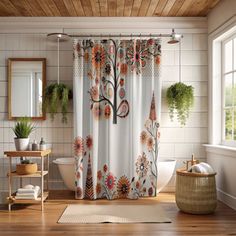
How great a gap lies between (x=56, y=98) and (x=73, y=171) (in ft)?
3.39

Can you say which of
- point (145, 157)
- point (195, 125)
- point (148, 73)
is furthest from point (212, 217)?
point (148, 73)

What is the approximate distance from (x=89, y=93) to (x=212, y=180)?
199 cm

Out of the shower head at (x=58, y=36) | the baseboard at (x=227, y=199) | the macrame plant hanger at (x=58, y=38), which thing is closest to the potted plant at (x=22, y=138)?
the macrame plant hanger at (x=58, y=38)

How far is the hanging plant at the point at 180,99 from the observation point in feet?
16.7

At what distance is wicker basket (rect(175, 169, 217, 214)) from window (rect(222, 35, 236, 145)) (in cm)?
83

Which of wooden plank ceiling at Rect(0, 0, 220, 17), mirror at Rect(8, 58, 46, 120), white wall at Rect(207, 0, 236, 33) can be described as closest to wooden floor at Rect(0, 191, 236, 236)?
mirror at Rect(8, 58, 46, 120)

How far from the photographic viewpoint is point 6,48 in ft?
17.7

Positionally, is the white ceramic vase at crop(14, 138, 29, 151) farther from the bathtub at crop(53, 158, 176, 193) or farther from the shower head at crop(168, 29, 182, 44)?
the shower head at crop(168, 29, 182, 44)

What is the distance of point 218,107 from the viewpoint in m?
5.18

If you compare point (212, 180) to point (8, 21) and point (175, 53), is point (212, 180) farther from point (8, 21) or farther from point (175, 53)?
point (8, 21)

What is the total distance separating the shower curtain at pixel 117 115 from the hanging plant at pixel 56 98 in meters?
0.22

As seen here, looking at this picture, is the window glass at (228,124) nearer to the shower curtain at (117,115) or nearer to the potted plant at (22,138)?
the shower curtain at (117,115)

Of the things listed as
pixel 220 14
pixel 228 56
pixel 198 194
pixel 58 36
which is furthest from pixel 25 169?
pixel 220 14

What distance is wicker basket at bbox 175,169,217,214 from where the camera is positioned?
13.3 ft
